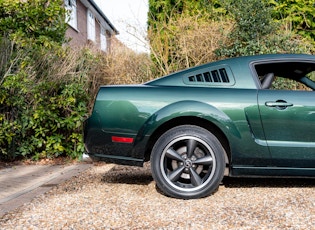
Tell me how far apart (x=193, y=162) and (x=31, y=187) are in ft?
7.10

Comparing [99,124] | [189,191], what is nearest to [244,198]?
[189,191]

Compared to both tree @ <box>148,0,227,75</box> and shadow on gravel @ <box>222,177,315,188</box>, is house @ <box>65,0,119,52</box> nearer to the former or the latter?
tree @ <box>148,0,227,75</box>

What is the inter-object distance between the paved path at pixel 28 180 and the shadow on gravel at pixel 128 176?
0.56 metres

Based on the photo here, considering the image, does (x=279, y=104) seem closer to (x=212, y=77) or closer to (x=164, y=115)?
(x=212, y=77)

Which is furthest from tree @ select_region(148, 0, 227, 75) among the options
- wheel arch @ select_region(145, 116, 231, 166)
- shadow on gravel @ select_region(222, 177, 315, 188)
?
wheel arch @ select_region(145, 116, 231, 166)

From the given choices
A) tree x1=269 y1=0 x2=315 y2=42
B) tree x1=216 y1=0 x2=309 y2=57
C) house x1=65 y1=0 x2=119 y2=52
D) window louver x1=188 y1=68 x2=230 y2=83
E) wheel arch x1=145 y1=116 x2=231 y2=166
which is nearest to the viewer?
wheel arch x1=145 y1=116 x2=231 y2=166

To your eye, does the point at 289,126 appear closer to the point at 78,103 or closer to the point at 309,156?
the point at 309,156

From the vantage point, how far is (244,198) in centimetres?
445

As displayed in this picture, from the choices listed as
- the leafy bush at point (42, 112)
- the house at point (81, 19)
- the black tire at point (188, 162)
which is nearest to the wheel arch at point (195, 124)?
the black tire at point (188, 162)

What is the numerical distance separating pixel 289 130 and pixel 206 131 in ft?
2.83

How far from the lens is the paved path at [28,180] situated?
181 inches

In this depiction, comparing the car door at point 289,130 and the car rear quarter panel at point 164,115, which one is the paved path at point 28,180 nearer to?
the car rear quarter panel at point 164,115

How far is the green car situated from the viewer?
4.47m

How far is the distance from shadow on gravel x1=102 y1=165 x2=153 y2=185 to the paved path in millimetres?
564
